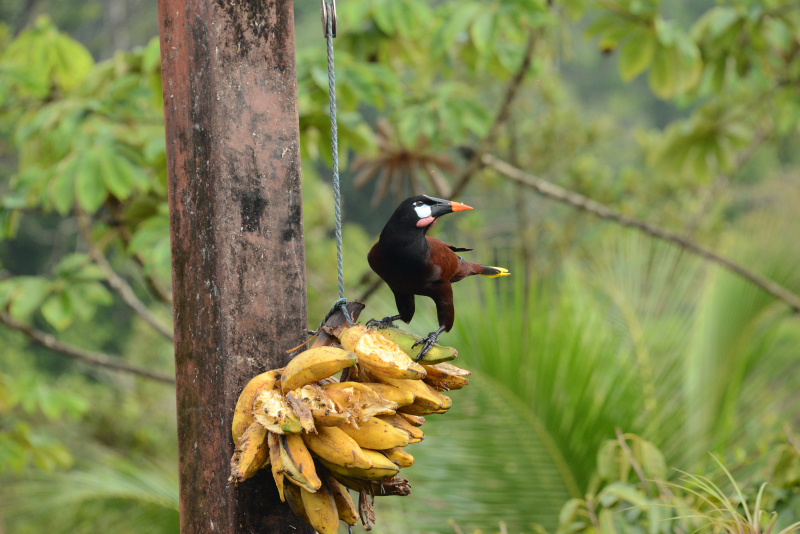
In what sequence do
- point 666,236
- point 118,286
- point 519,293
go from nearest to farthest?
point 519,293 → point 666,236 → point 118,286

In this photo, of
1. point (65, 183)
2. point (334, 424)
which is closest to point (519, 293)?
point (334, 424)

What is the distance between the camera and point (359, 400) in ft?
1.98

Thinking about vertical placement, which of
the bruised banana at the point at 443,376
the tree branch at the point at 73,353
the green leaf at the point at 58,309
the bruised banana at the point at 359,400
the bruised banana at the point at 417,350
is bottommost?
the tree branch at the point at 73,353

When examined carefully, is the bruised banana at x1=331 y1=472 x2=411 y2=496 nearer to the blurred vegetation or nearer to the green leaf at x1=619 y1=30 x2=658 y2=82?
the blurred vegetation

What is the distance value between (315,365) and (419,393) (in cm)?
11

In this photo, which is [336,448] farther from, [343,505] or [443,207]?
[443,207]

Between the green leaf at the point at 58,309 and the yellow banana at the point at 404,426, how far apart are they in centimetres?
119

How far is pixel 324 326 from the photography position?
67cm

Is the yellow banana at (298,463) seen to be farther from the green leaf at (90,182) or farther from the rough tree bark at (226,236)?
the green leaf at (90,182)

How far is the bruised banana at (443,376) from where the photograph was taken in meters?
0.69

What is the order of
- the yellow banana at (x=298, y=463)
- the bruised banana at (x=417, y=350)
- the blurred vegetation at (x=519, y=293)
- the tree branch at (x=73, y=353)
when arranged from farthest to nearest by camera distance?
the tree branch at (x=73, y=353) → the blurred vegetation at (x=519, y=293) → the bruised banana at (x=417, y=350) → the yellow banana at (x=298, y=463)

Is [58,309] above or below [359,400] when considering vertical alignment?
below

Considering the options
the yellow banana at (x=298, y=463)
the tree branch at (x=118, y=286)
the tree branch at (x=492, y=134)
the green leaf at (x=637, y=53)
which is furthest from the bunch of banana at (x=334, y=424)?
the green leaf at (x=637, y=53)

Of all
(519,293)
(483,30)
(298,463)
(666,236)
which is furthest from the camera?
(666,236)
